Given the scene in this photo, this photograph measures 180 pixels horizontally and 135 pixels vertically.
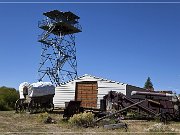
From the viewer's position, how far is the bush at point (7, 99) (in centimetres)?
2789

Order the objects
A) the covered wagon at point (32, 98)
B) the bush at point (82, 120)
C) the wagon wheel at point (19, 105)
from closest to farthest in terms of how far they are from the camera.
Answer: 1. the bush at point (82, 120)
2. the wagon wheel at point (19, 105)
3. the covered wagon at point (32, 98)

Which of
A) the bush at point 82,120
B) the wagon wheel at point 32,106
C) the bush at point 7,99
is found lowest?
the bush at point 82,120

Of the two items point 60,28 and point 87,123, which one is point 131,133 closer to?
point 87,123

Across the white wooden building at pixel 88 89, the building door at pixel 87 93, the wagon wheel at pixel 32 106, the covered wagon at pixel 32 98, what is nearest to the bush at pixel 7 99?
the covered wagon at pixel 32 98

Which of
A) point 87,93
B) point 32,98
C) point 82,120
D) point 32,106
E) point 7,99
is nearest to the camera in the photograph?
point 82,120

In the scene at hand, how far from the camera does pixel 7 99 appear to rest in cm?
2950

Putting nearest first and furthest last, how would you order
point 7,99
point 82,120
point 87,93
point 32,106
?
point 82,120, point 32,106, point 87,93, point 7,99

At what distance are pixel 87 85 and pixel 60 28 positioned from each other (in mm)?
20518

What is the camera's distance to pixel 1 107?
27672mm

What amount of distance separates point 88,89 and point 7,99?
732 cm

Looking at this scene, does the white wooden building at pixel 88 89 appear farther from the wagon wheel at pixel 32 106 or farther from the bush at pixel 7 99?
the wagon wheel at pixel 32 106

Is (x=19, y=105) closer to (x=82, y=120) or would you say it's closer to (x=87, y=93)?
(x=87, y=93)

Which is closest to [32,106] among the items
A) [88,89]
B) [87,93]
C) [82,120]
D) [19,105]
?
[19,105]

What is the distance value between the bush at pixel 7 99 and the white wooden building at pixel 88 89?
3.79 m
